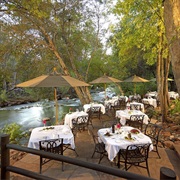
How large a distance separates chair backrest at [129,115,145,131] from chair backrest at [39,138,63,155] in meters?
3.57

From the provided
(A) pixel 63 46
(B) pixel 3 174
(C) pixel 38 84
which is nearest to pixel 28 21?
(A) pixel 63 46

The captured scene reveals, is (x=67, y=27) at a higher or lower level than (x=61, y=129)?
higher

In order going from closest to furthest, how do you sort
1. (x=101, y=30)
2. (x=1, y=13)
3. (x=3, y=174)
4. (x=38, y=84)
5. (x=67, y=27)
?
(x=3, y=174)
(x=38, y=84)
(x=1, y=13)
(x=67, y=27)
(x=101, y=30)

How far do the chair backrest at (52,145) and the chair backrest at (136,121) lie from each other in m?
3.57

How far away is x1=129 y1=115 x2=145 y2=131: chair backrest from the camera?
Result: 6704 mm

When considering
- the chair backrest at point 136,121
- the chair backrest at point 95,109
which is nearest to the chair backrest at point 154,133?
the chair backrest at point 136,121

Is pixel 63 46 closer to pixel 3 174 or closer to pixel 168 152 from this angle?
pixel 168 152

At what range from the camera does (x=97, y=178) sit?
143 inches

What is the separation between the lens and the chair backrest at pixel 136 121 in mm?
6704

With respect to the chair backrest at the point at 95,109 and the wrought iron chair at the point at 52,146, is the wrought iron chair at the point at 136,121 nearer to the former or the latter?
the chair backrest at the point at 95,109

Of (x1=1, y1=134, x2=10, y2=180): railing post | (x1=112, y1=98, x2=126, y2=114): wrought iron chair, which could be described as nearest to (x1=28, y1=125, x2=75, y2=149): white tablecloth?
(x1=1, y1=134, x2=10, y2=180): railing post

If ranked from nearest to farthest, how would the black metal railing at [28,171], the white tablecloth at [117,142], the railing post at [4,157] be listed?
the black metal railing at [28,171]
the railing post at [4,157]
the white tablecloth at [117,142]

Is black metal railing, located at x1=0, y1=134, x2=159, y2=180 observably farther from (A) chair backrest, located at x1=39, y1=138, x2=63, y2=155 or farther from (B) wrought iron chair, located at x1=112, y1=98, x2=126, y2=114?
(B) wrought iron chair, located at x1=112, y1=98, x2=126, y2=114

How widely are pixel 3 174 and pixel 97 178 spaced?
2237 millimetres
